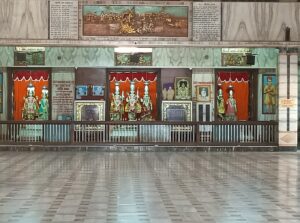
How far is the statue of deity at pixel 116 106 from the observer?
79.8ft

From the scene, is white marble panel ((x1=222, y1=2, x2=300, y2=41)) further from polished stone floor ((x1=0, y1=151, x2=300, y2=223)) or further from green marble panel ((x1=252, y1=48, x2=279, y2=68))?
polished stone floor ((x1=0, y1=151, x2=300, y2=223))

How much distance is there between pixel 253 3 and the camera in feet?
70.8

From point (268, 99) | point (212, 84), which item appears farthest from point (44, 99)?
point (268, 99)

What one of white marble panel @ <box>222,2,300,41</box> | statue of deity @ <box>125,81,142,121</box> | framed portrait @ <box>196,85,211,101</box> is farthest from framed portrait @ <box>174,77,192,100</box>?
white marble panel @ <box>222,2,300,41</box>

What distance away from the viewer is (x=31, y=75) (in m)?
24.1

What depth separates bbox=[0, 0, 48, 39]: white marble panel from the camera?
832 inches

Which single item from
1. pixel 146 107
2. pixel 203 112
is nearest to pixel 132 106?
pixel 146 107

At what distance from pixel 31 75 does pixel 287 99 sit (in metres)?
9.17

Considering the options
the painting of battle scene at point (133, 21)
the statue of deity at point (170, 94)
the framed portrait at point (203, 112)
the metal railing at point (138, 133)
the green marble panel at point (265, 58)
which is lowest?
the metal railing at point (138, 133)

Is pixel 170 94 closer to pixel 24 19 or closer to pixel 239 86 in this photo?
pixel 239 86

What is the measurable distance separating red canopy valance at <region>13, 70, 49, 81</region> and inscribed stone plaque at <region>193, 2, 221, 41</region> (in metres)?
5.97

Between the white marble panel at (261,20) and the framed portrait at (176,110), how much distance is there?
151 inches

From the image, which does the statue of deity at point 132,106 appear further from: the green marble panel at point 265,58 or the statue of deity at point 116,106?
the green marble panel at point 265,58

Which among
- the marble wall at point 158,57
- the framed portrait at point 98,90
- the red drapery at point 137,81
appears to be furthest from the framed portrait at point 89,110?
the marble wall at point 158,57
